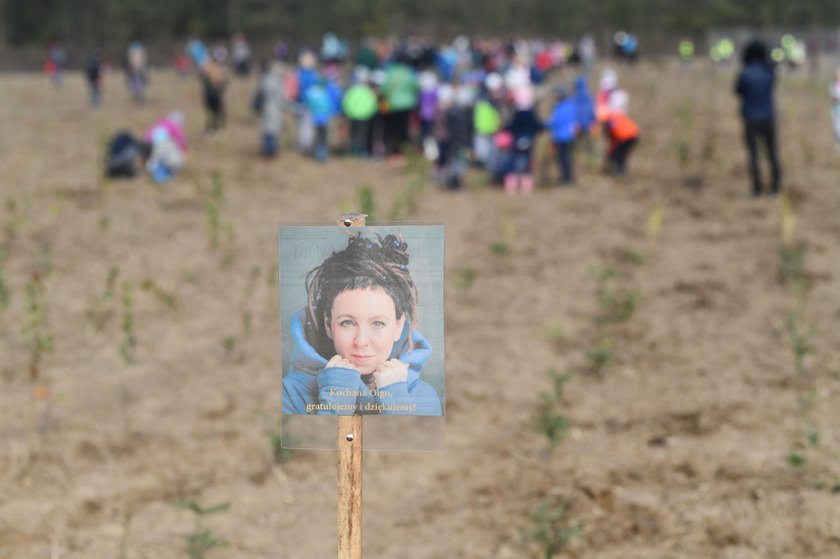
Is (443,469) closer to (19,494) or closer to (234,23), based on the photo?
(19,494)

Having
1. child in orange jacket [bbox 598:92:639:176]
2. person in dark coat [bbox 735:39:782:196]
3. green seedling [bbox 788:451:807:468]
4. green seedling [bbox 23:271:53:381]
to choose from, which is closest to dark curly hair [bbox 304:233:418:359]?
green seedling [bbox 788:451:807:468]

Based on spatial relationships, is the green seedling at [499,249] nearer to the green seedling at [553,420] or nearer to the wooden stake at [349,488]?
the green seedling at [553,420]

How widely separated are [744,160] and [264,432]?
9795mm

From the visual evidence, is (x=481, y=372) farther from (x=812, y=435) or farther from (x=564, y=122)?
(x=564, y=122)

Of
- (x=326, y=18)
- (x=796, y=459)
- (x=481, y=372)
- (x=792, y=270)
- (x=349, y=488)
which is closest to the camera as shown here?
(x=349, y=488)

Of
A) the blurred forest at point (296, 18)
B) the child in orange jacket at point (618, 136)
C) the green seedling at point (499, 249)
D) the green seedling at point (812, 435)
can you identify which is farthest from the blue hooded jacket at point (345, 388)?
the blurred forest at point (296, 18)

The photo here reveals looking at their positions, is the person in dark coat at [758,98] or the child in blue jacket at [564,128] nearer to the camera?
the person in dark coat at [758,98]

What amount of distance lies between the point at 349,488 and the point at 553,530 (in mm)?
1910

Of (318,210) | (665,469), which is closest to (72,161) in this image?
(318,210)

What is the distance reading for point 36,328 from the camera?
308 inches

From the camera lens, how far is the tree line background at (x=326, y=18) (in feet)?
161

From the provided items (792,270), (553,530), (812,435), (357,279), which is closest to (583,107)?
(792,270)

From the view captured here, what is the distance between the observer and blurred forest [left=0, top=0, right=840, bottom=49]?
171 feet

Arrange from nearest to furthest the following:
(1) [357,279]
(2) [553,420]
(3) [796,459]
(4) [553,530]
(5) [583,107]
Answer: (1) [357,279], (4) [553,530], (3) [796,459], (2) [553,420], (5) [583,107]
